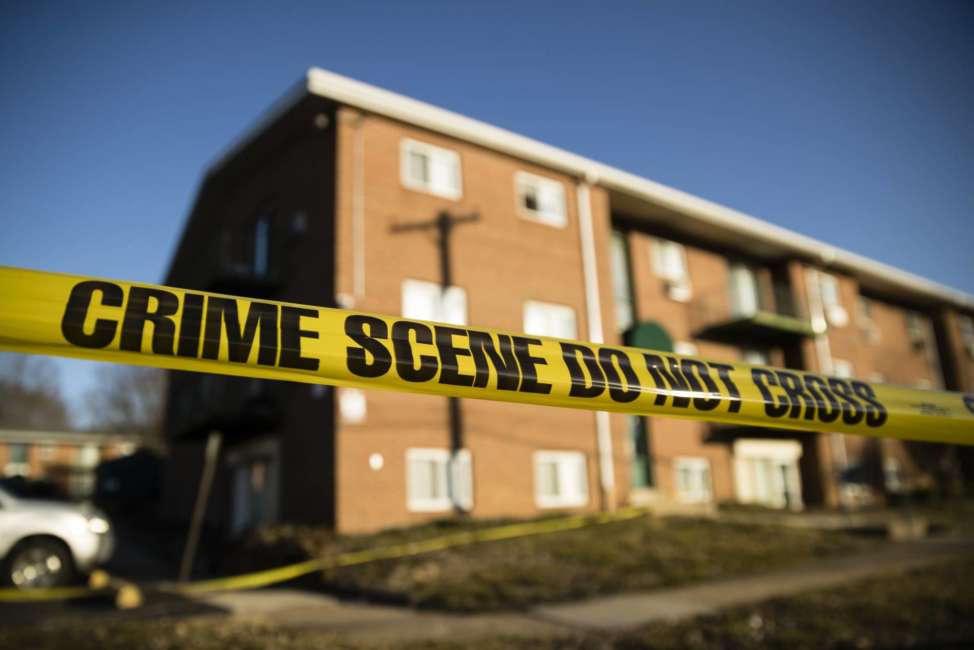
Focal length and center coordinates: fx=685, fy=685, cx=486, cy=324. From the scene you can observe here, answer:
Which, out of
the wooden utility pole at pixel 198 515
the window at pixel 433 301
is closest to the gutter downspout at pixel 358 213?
the window at pixel 433 301

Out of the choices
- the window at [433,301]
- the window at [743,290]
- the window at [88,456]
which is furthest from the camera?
the window at [88,456]

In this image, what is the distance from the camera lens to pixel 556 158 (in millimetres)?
18203

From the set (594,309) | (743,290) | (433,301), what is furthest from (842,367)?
(433,301)

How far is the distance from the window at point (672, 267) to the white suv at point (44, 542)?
1640 cm

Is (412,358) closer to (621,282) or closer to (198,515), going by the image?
(198,515)

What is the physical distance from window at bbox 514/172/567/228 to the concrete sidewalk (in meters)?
10.4

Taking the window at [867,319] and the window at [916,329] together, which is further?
the window at [916,329]

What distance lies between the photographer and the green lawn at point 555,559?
9.08 m

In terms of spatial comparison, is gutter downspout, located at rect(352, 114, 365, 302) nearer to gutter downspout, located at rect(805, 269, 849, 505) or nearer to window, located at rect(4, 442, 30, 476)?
gutter downspout, located at rect(805, 269, 849, 505)

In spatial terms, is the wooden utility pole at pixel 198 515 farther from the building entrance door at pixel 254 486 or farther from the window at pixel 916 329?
the window at pixel 916 329

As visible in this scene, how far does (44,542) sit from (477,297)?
9694 mm

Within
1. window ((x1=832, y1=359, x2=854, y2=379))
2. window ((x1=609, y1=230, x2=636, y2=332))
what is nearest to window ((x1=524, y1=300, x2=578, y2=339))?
window ((x1=609, y1=230, x2=636, y2=332))

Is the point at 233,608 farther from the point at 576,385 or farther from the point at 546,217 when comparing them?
the point at 546,217

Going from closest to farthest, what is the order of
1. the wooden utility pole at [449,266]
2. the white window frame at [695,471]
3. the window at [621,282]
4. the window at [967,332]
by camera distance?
the wooden utility pole at [449,266], the white window frame at [695,471], the window at [621,282], the window at [967,332]
